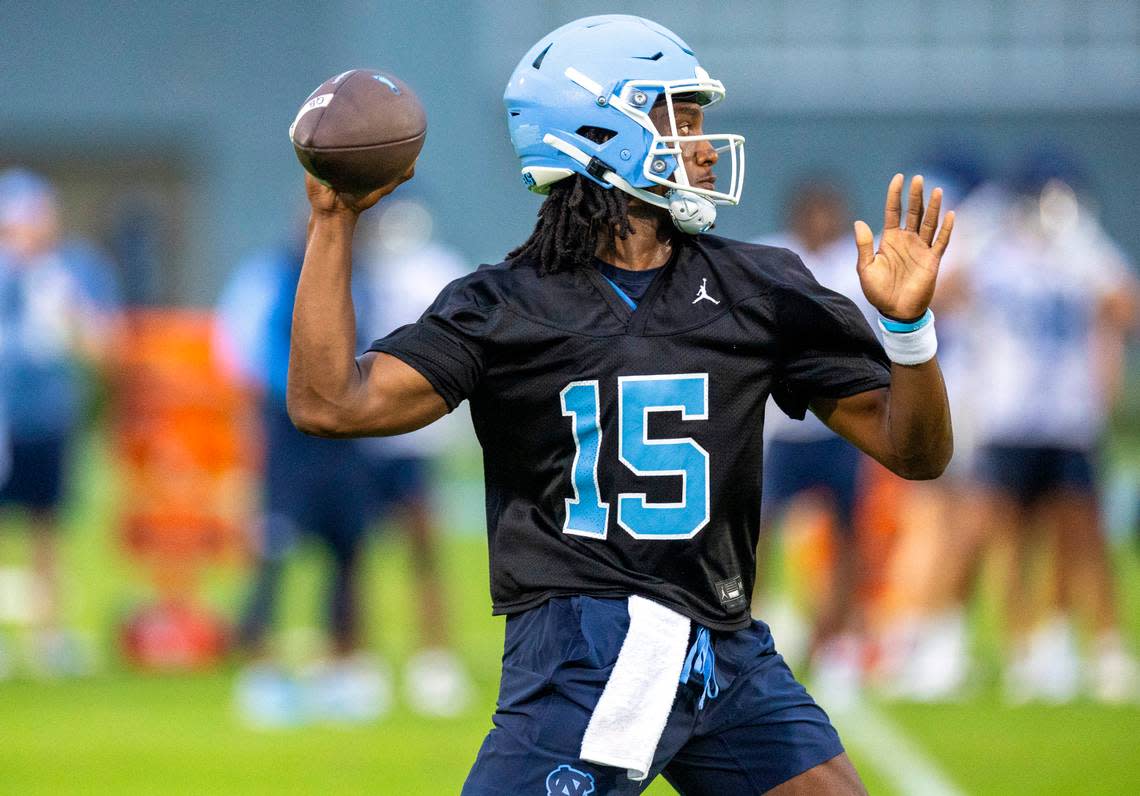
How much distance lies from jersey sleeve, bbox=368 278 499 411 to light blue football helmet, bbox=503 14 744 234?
0.38 meters

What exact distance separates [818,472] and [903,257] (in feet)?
17.4

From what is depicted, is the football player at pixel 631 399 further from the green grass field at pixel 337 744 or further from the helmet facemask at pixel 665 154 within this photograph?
the green grass field at pixel 337 744

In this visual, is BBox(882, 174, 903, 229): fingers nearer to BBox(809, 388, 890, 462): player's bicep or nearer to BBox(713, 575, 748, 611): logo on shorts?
BBox(809, 388, 890, 462): player's bicep

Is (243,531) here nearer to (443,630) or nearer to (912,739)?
(443,630)

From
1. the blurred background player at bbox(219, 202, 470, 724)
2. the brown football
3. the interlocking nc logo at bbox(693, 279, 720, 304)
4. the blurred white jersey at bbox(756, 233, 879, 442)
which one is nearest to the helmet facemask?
the interlocking nc logo at bbox(693, 279, 720, 304)

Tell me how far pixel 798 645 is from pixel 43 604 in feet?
13.3

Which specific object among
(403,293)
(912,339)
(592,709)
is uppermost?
(912,339)

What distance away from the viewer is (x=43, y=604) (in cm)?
926

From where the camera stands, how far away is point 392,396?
3430 mm

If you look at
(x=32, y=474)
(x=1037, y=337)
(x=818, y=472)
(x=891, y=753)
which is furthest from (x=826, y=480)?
(x=32, y=474)

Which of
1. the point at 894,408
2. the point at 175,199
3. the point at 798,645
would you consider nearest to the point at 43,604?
the point at 798,645

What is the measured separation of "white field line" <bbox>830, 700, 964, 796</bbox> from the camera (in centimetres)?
677

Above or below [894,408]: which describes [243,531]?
below

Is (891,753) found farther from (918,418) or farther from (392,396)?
(392,396)
